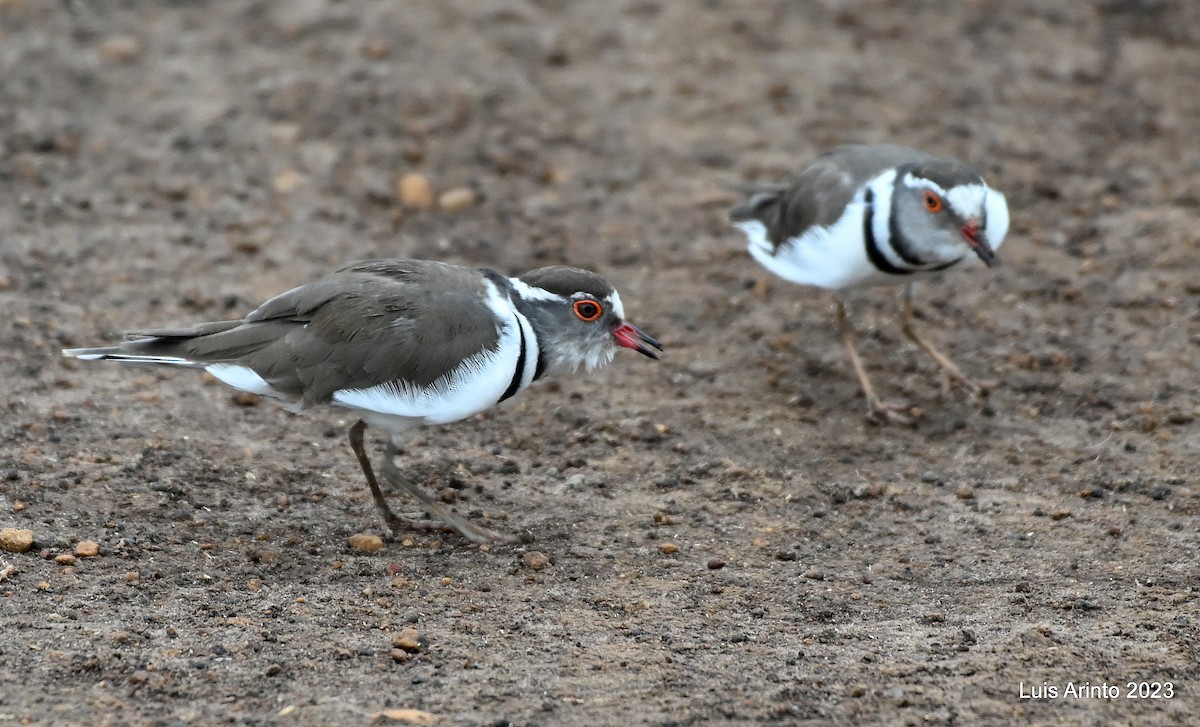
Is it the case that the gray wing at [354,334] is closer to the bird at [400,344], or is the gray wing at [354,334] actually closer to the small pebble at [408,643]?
the bird at [400,344]

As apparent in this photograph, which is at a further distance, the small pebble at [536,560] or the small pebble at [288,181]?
the small pebble at [288,181]

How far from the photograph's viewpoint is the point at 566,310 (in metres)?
6.17

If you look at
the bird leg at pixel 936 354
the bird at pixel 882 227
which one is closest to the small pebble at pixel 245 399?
the bird at pixel 882 227

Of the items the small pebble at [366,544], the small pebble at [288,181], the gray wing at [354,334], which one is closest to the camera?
the gray wing at [354,334]

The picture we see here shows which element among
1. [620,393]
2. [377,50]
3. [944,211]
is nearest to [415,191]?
[377,50]

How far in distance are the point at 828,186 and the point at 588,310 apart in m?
2.00

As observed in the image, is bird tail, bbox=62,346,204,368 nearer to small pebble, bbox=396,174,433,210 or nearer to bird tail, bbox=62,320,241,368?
bird tail, bbox=62,320,241,368

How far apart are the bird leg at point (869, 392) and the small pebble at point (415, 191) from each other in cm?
292

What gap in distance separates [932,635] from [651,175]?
4950mm

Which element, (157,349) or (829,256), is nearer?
(157,349)

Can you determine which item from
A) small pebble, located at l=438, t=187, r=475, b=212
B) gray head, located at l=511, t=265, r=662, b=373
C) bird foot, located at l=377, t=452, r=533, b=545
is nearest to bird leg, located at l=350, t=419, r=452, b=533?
bird foot, located at l=377, t=452, r=533, b=545

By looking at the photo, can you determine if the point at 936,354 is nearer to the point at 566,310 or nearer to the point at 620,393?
the point at 620,393

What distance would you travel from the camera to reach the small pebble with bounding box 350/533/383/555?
6.02 meters

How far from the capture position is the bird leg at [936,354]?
7.55m
